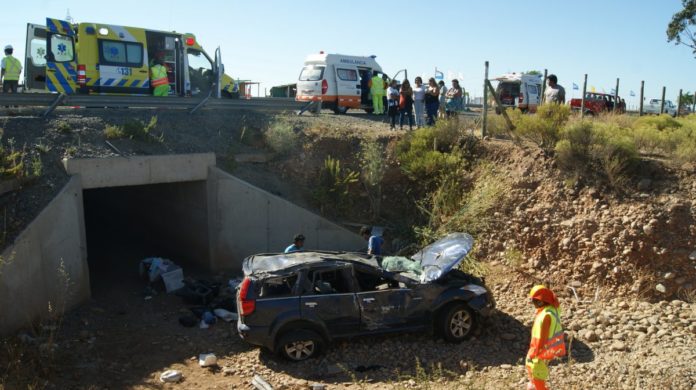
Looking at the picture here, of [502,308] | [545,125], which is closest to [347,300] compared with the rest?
[502,308]

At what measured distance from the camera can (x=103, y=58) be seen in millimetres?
16484

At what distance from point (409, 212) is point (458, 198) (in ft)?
4.14

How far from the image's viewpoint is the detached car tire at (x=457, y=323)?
26.9 feet

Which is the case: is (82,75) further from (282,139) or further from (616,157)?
(616,157)

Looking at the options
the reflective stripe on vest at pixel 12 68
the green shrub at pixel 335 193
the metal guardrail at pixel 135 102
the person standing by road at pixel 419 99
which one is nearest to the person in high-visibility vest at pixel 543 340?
the green shrub at pixel 335 193

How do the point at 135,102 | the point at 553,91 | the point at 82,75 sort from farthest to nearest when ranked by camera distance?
the point at 82,75, the point at 553,91, the point at 135,102

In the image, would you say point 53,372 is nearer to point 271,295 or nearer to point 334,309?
point 271,295

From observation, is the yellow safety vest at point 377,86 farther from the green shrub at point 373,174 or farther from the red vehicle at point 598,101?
the red vehicle at point 598,101

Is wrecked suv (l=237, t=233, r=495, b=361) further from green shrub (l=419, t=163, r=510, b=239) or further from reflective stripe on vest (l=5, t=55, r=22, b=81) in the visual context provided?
reflective stripe on vest (l=5, t=55, r=22, b=81)

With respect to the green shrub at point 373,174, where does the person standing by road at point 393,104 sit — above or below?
above

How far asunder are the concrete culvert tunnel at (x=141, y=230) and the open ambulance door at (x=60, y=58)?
123 inches

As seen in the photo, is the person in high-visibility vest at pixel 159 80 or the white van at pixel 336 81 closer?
the person in high-visibility vest at pixel 159 80

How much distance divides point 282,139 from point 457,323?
7.07 m

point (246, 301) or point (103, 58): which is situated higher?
point (103, 58)
